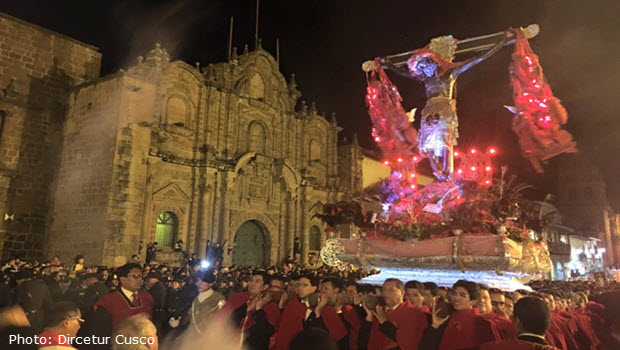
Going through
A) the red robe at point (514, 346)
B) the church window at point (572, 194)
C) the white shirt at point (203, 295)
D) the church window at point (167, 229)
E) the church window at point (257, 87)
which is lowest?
the white shirt at point (203, 295)

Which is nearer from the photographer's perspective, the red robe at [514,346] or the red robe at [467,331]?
the red robe at [514,346]

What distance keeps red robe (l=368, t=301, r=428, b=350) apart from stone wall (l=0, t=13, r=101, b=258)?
749 inches

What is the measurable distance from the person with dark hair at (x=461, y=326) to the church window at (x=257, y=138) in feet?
78.1

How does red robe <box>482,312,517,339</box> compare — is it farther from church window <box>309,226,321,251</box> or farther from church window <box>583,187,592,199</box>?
church window <box>583,187,592,199</box>

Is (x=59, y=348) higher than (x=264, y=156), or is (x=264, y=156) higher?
(x=264, y=156)

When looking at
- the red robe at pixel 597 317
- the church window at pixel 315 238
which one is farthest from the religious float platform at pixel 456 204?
the church window at pixel 315 238

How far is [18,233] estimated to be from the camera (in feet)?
61.6

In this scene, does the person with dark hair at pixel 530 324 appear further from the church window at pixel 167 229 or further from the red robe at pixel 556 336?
the church window at pixel 167 229

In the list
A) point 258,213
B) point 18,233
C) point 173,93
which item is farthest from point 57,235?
point 258,213

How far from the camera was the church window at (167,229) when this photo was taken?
2303cm

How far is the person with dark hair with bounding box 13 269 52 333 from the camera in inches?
288

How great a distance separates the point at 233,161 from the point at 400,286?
2153 centimetres

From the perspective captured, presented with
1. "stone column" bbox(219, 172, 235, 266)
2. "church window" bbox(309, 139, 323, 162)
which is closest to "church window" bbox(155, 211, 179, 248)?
"stone column" bbox(219, 172, 235, 266)

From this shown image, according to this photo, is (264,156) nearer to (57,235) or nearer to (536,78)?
(57,235)
